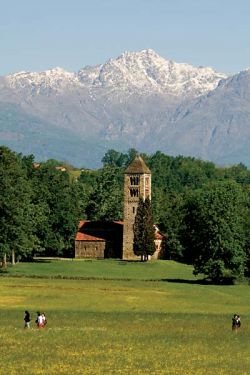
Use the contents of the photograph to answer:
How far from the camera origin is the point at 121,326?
70125mm

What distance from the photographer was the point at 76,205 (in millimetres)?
162000

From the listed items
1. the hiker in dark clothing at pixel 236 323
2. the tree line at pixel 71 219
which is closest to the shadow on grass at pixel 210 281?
the tree line at pixel 71 219

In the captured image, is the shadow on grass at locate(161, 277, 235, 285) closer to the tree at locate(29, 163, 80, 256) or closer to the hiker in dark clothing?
the tree at locate(29, 163, 80, 256)

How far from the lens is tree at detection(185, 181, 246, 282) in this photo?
113 metres

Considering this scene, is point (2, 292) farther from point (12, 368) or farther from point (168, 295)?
point (12, 368)

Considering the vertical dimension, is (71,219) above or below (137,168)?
below

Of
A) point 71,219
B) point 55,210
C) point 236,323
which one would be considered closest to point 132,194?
point 71,219

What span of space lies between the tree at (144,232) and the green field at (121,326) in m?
33.6

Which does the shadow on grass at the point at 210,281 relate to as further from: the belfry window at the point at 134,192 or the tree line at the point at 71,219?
the belfry window at the point at 134,192

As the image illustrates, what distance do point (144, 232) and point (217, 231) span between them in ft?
147

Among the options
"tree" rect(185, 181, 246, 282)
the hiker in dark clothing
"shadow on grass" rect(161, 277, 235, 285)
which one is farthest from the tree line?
the hiker in dark clothing

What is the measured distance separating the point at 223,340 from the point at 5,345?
598 inches

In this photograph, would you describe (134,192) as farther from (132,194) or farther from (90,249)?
(90,249)

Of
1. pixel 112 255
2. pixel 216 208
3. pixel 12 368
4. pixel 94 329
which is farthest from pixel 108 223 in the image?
pixel 12 368
